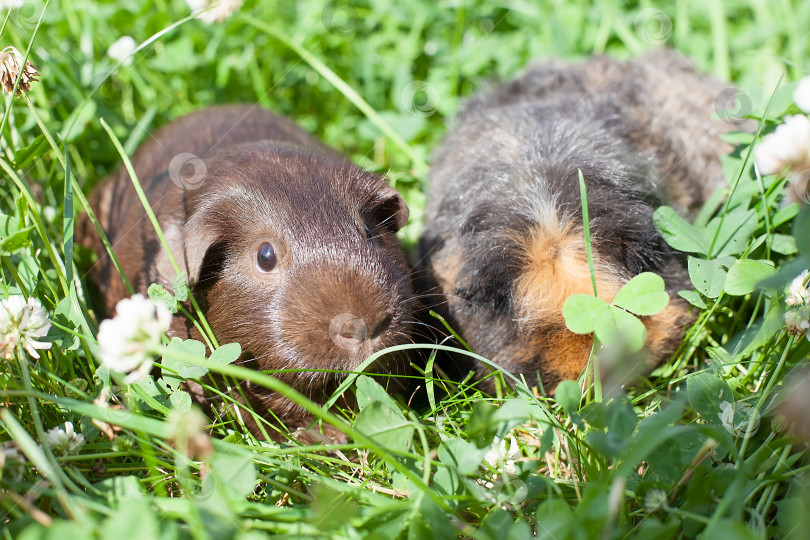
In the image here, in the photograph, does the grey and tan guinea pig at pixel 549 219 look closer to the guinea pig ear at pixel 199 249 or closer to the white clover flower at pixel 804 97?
the white clover flower at pixel 804 97

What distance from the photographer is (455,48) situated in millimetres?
5324

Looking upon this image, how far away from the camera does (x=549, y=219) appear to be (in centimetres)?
292

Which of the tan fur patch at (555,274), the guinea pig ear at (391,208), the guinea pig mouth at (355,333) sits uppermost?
the guinea pig ear at (391,208)

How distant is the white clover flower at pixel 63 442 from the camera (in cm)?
223

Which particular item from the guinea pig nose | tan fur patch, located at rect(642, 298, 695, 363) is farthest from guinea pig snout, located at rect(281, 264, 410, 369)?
tan fur patch, located at rect(642, 298, 695, 363)

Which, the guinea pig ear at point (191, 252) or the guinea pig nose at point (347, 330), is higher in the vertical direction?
the guinea pig ear at point (191, 252)

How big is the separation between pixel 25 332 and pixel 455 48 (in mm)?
3984

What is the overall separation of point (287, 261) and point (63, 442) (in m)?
1.01

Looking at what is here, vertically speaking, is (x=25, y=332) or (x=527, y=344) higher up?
(x=25, y=332)

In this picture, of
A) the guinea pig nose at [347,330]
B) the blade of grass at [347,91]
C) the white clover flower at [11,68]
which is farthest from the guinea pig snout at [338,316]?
the blade of grass at [347,91]

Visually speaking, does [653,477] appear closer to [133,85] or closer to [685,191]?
[685,191]

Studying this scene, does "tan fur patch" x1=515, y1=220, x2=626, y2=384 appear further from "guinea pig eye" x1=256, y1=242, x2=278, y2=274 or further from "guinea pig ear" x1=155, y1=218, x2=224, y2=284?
"guinea pig ear" x1=155, y1=218, x2=224, y2=284

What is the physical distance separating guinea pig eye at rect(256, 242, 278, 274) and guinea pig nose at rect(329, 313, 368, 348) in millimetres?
425

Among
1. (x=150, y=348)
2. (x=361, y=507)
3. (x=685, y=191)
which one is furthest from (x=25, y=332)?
(x=685, y=191)
